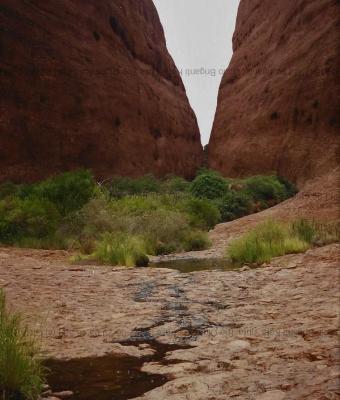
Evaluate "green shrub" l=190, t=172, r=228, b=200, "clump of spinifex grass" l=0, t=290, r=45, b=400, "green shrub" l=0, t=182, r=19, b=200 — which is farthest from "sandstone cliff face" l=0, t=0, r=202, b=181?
"clump of spinifex grass" l=0, t=290, r=45, b=400

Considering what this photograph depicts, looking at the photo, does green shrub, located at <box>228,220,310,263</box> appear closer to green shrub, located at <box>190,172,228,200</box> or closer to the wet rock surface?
the wet rock surface

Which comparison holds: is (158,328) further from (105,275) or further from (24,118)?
(24,118)

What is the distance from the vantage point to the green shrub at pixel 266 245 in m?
10.2

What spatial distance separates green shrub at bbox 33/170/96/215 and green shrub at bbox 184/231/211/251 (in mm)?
4450

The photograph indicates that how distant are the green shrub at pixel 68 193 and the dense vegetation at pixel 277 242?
762cm

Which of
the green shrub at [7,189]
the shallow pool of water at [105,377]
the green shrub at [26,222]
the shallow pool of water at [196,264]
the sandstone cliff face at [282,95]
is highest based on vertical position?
the sandstone cliff face at [282,95]

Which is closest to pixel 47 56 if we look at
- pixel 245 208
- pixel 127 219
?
pixel 245 208

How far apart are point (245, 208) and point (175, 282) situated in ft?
60.9

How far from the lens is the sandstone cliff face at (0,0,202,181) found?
25500 millimetres

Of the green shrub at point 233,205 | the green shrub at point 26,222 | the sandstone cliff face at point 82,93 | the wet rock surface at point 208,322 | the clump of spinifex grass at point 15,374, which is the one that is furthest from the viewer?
the sandstone cliff face at point 82,93

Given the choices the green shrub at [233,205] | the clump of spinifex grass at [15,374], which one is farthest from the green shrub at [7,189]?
the clump of spinifex grass at [15,374]

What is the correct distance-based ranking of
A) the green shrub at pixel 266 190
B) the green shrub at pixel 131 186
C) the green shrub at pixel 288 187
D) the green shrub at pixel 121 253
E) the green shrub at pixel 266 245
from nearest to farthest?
the green shrub at pixel 266 245 → the green shrub at pixel 121 253 → the green shrub at pixel 131 186 → the green shrub at pixel 266 190 → the green shrub at pixel 288 187

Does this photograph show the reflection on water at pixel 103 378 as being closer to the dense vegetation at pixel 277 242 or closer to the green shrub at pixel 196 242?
the dense vegetation at pixel 277 242

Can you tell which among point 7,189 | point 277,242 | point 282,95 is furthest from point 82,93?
point 277,242
